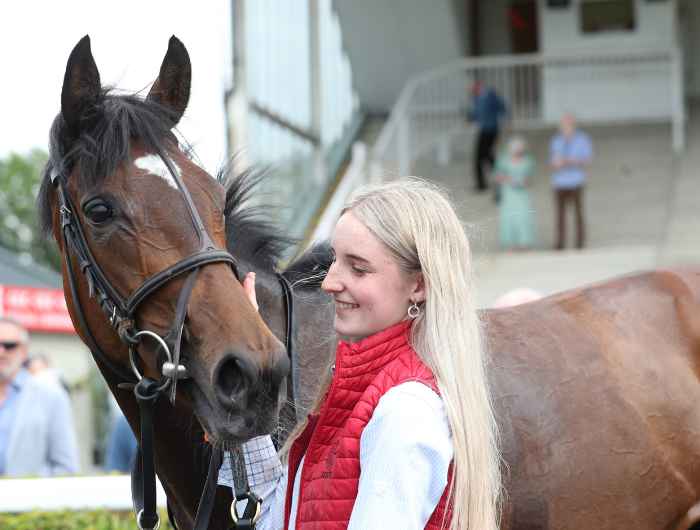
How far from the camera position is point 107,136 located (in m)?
2.73

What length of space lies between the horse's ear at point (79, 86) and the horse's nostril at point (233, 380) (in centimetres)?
89

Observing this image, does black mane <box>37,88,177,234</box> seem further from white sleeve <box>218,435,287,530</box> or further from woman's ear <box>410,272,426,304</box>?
woman's ear <box>410,272,426,304</box>

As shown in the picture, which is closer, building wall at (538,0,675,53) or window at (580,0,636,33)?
building wall at (538,0,675,53)

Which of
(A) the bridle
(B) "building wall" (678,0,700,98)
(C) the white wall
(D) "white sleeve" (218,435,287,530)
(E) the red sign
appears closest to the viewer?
(A) the bridle

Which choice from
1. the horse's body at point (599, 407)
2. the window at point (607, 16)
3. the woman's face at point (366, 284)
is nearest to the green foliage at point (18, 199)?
the window at point (607, 16)

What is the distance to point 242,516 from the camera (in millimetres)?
2586

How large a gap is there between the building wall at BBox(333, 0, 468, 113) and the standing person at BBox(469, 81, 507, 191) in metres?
1.94

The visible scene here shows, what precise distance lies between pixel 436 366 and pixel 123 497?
8.70ft

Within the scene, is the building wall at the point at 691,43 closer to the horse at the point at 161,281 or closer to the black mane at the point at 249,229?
the black mane at the point at 249,229

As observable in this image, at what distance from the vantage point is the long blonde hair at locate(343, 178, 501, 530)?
6.16 feet

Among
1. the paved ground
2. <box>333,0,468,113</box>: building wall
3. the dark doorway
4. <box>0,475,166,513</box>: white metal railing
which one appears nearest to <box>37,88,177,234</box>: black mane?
<box>0,475,166,513</box>: white metal railing

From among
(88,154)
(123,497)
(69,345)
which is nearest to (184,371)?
(88,154)

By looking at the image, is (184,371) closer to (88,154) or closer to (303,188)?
(88,154)

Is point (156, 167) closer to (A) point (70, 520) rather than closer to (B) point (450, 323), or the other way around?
(B) point (450, 323)
